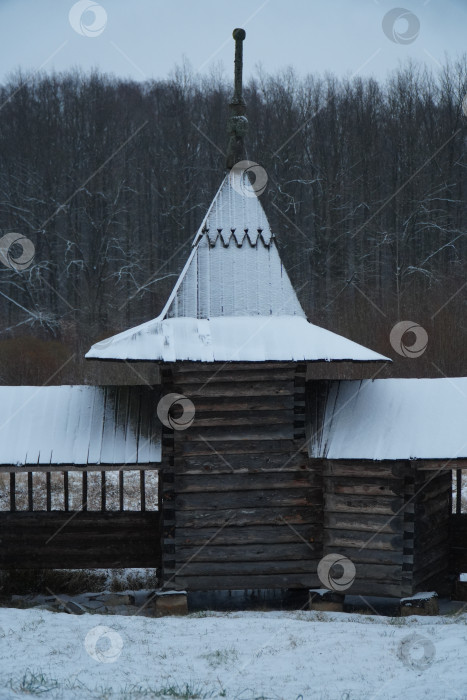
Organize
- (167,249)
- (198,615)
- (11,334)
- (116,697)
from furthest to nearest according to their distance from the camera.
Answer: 1. (167,249)
2. (11,334)
3. (198,615)
4. (116,697)

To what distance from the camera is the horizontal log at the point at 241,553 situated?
8617 millimetres

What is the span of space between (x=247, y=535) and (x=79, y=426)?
2752mm

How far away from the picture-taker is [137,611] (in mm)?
8906

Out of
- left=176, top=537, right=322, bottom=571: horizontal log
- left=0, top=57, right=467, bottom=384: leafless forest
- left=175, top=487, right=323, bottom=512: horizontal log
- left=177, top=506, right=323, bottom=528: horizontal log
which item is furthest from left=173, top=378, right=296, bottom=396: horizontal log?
Answer: left=0, top=57, right=467, bottom=384: leafless forest

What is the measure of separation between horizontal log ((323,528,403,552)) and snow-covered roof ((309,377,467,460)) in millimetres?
1103

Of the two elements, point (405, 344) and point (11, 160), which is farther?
point (11, 160)

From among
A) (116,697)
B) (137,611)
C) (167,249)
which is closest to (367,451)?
(137,611)

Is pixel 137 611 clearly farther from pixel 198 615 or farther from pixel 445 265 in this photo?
pixel 445 265

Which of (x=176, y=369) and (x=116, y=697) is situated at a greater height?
(x=176, y=369)

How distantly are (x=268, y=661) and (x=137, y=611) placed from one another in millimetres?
3333

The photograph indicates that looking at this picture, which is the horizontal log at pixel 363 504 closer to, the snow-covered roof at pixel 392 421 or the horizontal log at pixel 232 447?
the snow-covered roof at pixel 392 421

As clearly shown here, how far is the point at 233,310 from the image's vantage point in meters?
9.53

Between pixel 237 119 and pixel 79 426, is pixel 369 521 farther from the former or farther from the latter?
pixel 237 119

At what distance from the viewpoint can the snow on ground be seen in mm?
5234
